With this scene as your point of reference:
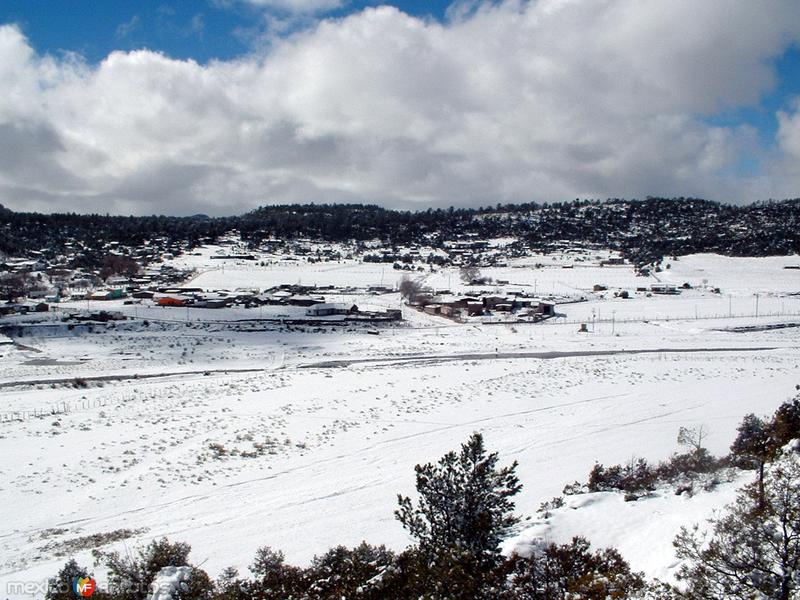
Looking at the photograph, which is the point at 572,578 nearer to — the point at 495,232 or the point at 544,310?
the point at 544,310

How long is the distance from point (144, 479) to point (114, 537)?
3837mm

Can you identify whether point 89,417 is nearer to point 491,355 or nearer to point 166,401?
point 166,401

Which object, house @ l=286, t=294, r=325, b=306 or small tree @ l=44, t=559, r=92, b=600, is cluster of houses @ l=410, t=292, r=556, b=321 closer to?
house @ l=286, t=294, r=325, b=306

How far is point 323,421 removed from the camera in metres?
22.5

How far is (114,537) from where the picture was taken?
12484 millimetres

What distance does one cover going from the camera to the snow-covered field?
12.7 meters

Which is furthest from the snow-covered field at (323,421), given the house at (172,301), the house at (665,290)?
the house at (665,290)

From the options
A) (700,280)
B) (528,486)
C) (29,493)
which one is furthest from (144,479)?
(700,280)

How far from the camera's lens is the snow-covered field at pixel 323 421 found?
1269cm

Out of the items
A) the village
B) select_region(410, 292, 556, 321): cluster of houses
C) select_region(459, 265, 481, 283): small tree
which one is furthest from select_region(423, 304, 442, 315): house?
select_region(459, 265, 481, 283): small tree

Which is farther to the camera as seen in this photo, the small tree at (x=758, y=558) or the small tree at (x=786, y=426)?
the small tree at (x=786, y=426)

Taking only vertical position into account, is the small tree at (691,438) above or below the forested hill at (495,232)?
below

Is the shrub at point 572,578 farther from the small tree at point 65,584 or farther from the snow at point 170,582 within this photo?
the small tree at point 65,584

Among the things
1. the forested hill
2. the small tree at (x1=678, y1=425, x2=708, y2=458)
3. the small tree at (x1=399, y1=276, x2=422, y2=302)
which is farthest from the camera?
the forested hill
